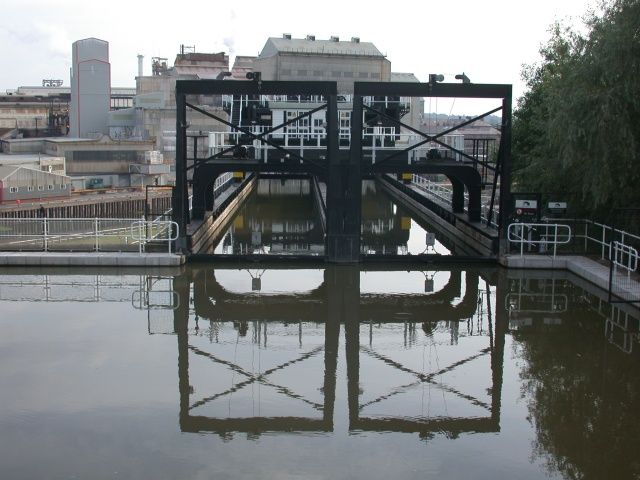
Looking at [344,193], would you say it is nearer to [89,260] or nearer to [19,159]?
[89,260]

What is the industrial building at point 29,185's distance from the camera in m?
54.8

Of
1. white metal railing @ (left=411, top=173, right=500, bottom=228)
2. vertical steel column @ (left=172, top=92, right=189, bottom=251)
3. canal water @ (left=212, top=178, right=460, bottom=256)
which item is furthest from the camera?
white metal railing @ (left=411, top=173, right=500, bottom=228)

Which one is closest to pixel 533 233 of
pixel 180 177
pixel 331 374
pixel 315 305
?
pixel 315 305

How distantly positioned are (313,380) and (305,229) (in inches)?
727

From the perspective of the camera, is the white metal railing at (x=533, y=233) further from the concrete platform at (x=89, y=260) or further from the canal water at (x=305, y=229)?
the concrete platform at (x=89, y=260)

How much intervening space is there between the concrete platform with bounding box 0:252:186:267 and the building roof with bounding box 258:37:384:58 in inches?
2682

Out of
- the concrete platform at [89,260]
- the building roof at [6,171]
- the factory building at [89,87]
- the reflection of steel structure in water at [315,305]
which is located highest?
the factory building at [89,87]

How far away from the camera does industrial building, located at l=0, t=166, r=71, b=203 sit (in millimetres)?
54844

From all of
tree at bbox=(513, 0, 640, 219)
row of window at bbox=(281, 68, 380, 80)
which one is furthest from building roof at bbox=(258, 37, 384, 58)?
tree at bbox=(513, 0, 640, 219)

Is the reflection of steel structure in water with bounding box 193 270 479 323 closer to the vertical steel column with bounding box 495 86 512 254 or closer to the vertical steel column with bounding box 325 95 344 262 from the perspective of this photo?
the vertical steel column with bounding box 325 95 344 262

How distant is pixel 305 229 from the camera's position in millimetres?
29562

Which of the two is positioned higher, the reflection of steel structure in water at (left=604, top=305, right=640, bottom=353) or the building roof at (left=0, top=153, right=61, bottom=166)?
the building roof at (left=0, top=153, right=61, bottom=166)

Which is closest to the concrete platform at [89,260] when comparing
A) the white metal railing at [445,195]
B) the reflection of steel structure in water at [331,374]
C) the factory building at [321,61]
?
the reflection of steel structure in water at [331,374]

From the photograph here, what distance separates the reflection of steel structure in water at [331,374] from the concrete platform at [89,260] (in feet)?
6.46
